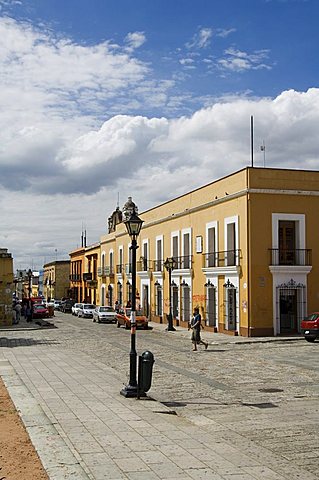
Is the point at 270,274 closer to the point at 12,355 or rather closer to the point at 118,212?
the point at 12,355

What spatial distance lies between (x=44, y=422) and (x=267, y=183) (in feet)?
64.8

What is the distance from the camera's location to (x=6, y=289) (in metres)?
36.9

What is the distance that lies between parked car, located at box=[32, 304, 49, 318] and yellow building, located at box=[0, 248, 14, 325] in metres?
8.96

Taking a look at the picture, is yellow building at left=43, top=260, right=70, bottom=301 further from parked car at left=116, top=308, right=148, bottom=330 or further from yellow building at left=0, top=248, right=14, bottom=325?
parked car at left=116, top=308, right=148, bottom=330

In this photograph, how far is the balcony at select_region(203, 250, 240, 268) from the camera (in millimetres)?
28531

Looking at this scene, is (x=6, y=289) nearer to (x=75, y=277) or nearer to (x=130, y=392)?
(x=130, y=392)

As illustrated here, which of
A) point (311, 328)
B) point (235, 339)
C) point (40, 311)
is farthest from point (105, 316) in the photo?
point (311, 328)

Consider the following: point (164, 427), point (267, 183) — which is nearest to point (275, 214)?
point (267, 183)

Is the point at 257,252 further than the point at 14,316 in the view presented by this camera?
No

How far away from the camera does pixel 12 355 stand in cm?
1997

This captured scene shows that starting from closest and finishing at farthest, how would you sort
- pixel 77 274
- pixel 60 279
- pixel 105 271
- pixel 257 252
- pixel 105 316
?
pixel 257 252 → pixel 105 316 → pixel 105 271 → pixel 77 274 → pixel 60 279

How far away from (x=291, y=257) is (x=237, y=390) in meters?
15.0

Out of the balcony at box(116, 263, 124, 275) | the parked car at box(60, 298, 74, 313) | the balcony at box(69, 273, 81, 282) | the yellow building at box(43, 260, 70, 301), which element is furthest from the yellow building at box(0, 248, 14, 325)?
the yellow building at box(43, 260, 70, 301)

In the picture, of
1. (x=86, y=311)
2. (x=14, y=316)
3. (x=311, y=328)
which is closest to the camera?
(x=311, y=328)
